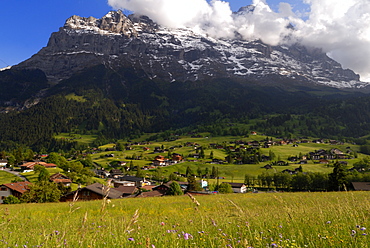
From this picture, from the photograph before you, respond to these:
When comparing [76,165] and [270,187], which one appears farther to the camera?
[270,187]

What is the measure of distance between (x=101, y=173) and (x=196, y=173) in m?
51.1

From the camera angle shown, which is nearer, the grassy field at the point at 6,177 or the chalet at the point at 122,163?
the grassy field at the point at 6,177

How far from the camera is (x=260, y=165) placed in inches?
5910

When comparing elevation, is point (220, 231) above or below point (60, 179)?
above

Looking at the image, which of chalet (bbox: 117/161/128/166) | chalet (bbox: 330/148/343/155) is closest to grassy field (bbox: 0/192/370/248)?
chalet (bbox: 117/161/128/166)

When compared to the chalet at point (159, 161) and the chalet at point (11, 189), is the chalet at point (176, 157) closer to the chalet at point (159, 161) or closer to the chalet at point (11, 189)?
the chalet at point (159, 161)

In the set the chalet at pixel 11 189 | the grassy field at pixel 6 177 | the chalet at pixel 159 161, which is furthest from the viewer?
the chalet at pixel 159 161

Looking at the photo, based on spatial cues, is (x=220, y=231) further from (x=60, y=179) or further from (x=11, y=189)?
(x=60, y=179)

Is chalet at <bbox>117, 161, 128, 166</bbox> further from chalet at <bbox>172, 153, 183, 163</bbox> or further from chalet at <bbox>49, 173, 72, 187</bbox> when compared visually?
chalet at <bbox>49, 173, 72, 187</bbox>

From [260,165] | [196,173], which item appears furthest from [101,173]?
[260,165]

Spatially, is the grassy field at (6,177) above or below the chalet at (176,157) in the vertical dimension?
above

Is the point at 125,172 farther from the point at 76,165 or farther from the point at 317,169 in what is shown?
the point at 317,169

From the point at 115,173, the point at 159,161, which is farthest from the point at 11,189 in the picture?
the point at 159,161

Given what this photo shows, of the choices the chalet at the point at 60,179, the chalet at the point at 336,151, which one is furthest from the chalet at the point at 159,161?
the chalet at the point at 336,151
